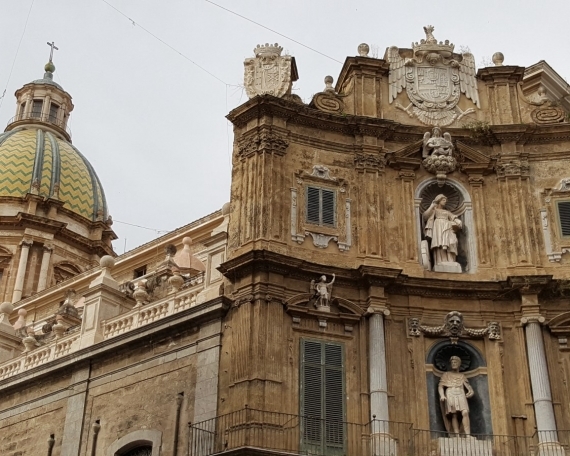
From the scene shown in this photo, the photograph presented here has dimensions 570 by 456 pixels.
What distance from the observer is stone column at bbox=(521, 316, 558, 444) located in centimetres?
2086

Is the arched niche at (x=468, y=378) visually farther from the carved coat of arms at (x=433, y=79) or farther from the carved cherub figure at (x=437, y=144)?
the carved coat of arms at (x=433, y=79)

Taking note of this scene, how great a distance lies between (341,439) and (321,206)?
5.97 m

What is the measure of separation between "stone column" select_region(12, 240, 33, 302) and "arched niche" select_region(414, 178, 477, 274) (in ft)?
88.0

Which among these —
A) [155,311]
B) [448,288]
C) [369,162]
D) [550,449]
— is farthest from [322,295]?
[550,449]

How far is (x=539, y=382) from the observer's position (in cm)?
2142

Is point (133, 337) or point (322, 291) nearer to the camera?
point (322, 291)

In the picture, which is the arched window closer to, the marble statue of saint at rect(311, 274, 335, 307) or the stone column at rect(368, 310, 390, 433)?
the marble statue of saint at rect(311, 274, 335, 307)

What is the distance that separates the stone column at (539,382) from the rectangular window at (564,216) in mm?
2665

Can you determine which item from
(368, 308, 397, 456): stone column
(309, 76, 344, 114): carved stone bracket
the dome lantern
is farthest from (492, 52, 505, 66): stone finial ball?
the dome lantern

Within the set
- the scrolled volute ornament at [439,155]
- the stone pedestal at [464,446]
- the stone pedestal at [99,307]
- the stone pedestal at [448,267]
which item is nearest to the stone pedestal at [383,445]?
the stone pedestal at [464,446]

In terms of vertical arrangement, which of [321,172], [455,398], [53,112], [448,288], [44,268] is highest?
[53,112]

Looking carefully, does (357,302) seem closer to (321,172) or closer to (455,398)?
(455,398)

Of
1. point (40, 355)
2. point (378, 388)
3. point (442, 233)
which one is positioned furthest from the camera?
point (40, 355)

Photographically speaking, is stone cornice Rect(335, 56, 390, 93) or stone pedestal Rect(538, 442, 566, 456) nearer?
stone pedestal Rect(538, 442, 566, 456)
